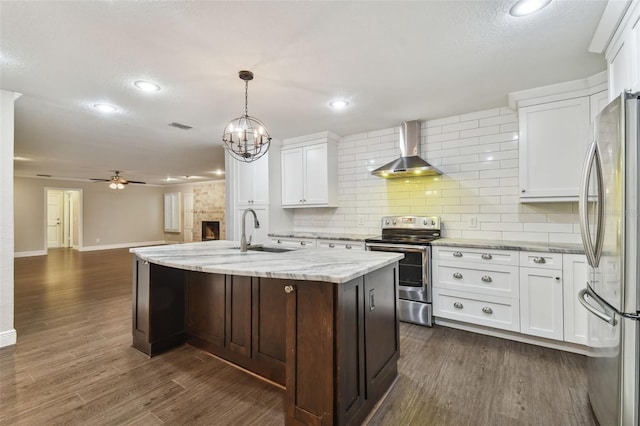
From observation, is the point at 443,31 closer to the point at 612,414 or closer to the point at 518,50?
the point at 518,50

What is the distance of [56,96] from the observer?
279 centimetres

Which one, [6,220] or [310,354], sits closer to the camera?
[310,354]

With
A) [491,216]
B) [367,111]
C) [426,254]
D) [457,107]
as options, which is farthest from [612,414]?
[367,111]

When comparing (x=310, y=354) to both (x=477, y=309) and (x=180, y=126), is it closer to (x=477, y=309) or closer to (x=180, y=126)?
(x=477, y=309)

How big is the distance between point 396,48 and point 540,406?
2.55m

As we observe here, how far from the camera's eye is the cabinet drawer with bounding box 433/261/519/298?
2.69 meters

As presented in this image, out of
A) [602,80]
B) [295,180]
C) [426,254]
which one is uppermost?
[602,80]

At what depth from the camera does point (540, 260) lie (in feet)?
8.35

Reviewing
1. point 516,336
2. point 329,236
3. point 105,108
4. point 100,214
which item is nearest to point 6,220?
point 105,108

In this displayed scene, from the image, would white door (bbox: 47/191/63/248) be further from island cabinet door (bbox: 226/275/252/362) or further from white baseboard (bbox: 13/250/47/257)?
island cabinet door (bbox: 226/275/252/362)

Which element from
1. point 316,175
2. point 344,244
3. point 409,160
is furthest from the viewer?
point 316,175

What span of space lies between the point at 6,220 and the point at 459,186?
4.72 meters

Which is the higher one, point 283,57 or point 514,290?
point 283,57

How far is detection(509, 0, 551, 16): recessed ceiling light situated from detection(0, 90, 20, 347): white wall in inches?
162
